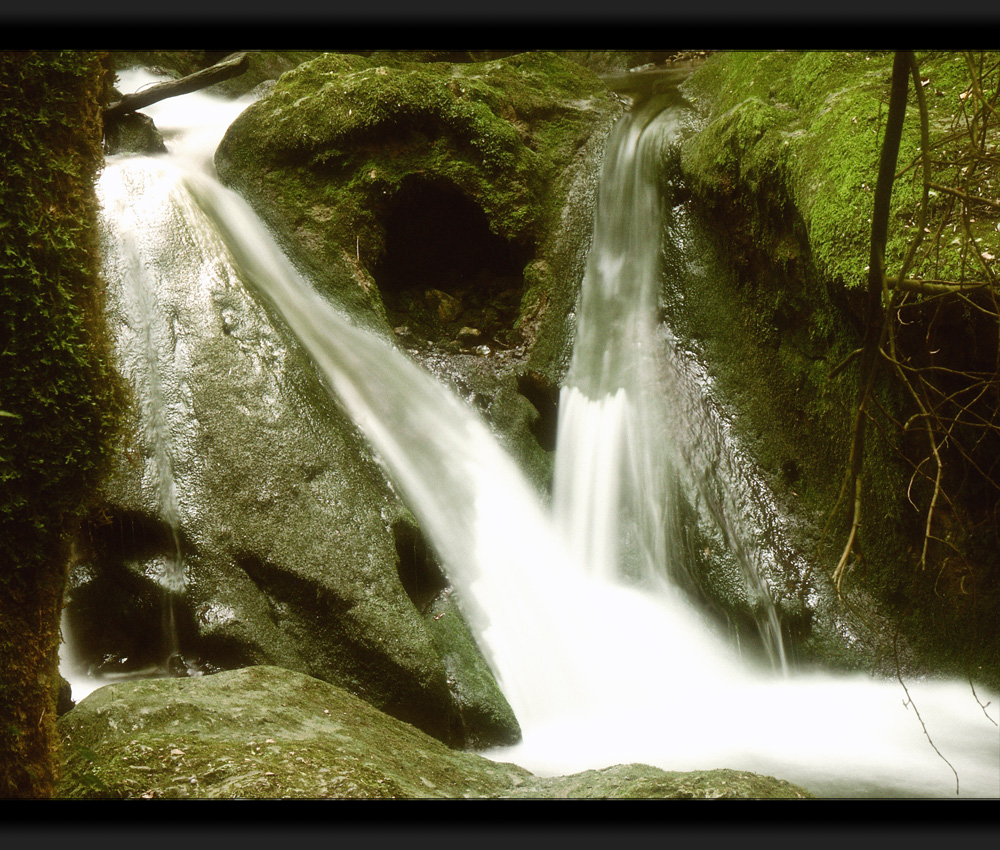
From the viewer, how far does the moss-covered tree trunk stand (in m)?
2.49

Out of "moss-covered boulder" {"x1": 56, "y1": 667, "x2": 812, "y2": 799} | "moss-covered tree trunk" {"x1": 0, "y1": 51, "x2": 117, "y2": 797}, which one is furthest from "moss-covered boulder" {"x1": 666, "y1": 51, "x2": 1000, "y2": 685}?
"moss-covered tree trunk" {"x1": 0, "y1": 51, "x2": 117, "y2": 797}

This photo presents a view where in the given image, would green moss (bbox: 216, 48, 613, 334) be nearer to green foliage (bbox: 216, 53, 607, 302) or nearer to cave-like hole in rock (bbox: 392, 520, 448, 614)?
green foliage (bbox: 216, 53, 607, 302)

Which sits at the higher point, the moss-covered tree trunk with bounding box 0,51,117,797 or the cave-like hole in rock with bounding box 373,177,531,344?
the cave-like hole in rock with bounding box 373,177,531,344

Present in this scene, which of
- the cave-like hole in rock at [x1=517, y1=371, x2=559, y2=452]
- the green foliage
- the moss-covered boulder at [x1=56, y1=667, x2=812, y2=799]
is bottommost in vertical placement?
the moss-covered boulder at [x1=56, y1=667, x2=812, y2=799]

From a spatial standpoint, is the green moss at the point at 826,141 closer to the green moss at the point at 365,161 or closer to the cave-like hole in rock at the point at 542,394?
the green moss at the point at 365,161

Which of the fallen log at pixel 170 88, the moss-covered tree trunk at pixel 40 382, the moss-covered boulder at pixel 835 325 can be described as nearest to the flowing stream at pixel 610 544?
the moss-covered boulder at pixel 835 325

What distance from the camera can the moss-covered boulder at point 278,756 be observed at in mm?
2490

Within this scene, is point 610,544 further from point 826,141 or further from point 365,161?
point 365,161

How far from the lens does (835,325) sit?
16.8 feet

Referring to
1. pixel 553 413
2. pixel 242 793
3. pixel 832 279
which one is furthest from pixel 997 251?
pixel 242 793

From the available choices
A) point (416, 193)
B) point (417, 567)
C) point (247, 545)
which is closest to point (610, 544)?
point (417, 567)

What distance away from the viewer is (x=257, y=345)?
503 centimetres

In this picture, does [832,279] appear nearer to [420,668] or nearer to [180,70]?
[420,668]

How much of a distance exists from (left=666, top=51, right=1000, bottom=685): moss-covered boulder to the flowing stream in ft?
1.04
